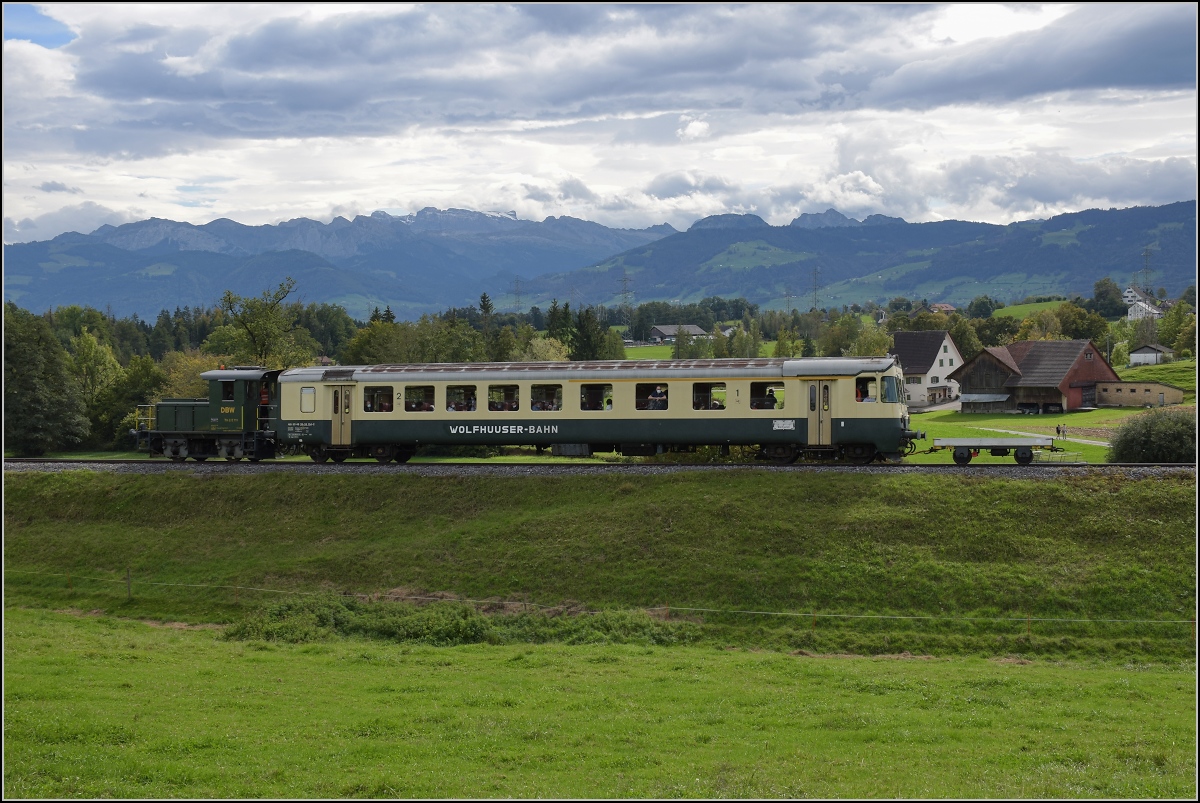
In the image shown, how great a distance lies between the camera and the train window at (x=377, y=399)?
121 feet

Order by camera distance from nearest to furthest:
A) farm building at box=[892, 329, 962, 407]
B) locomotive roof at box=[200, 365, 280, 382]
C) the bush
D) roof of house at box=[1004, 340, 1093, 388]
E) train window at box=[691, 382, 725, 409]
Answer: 1. train window at box=[691, 382, 725, 409]
2. the bush
3. locomotive roof at box=[200, 365, 280, 382]
4. roof of house at box=[1004, 340, 1093, 388]
5. farm building at box=[892, 329, 962, 407]

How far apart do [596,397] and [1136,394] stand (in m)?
76.6

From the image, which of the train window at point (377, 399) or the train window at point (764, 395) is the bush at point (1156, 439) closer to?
the train window at point (764, 395)

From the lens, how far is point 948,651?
2278cm

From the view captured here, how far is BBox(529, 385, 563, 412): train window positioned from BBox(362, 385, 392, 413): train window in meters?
5.75

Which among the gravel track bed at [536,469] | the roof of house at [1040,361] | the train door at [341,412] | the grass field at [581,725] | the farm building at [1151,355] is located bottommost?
the grass field at [581,725]

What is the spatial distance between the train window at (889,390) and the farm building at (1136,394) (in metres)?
70.6

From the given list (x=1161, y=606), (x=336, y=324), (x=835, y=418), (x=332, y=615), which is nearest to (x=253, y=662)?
(x=332, y=615)

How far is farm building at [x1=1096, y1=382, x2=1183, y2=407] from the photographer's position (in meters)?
A: 90.9

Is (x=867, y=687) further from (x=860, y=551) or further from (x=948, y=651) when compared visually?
(x=860, y=551)

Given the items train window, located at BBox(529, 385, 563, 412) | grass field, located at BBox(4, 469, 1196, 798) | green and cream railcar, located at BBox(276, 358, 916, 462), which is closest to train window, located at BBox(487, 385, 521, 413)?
green and cream railcar, located at BBox(276, 358, 916, 462)

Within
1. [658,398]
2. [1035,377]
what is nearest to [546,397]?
[658,398]

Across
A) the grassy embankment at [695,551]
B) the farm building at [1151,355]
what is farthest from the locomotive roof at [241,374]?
the farm building at [1151,355]

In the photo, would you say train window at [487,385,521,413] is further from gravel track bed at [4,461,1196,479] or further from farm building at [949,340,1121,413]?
farm building at [949,340,1121,413]
